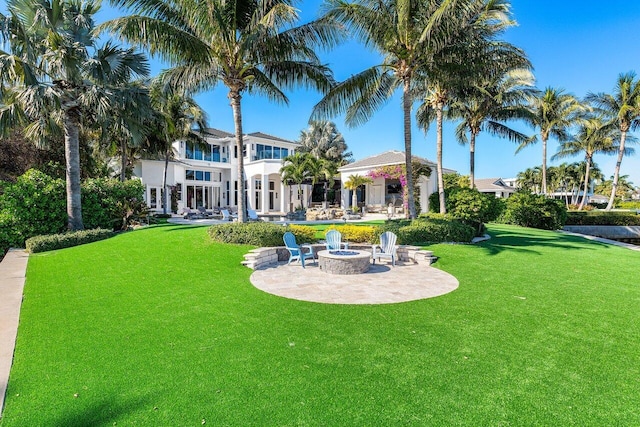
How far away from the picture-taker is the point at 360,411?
3.20 metres

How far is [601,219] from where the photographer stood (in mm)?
26578

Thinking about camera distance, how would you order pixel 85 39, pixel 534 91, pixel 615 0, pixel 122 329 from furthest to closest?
pixel 534 91 < pixel 85 39 < pixel 615 0 < pixel 122 329

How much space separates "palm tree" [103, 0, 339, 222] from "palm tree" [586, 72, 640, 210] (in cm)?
2964

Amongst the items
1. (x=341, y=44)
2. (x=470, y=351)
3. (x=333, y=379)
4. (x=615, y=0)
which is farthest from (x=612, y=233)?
(x=333, y=379)

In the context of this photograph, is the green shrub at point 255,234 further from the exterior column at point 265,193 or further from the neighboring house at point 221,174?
the exterior column at point 265,193

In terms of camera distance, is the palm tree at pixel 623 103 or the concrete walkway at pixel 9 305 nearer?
the concrete walkway at pixel 9 305

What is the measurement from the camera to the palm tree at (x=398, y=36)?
11.4 metres

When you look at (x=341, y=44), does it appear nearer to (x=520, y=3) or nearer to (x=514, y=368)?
(x=520, y=3)

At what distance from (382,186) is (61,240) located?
27.0 m

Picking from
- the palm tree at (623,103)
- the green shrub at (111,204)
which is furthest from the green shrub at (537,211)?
the green shrub at (111,204)

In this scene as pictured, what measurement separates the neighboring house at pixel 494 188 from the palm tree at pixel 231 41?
42.2 m

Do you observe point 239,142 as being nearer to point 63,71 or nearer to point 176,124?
point 63,71

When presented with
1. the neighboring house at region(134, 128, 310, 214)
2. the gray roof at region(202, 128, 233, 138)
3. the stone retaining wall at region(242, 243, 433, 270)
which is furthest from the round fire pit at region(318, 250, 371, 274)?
the gray roof at region(202, 128, 233, 138)

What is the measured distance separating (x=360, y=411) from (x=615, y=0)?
1771 centimetres
